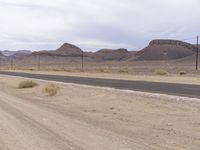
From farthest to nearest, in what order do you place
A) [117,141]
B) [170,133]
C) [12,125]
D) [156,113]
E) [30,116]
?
[30,116] < [156,113] < [12,125] < [170,133] < [117,141]

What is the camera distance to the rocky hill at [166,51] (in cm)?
17575

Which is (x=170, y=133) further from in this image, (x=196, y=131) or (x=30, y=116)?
Result: (x=30, y=116)

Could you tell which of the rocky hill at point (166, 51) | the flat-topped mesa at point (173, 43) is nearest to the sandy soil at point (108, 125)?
the rocky hill at point (166, 51)

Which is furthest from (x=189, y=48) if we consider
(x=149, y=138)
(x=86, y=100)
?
(x=149, y=138)

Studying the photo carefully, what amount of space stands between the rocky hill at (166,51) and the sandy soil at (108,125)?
155166 millimetres

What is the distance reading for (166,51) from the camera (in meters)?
180

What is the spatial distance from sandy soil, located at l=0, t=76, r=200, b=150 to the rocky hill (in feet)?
509

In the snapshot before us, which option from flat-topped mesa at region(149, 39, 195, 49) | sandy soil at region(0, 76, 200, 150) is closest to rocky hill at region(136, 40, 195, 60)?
flat-topped mesa at region(149, 39, 195, 49)

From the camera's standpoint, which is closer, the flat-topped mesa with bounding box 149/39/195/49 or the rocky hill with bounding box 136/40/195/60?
the rocky hill with bounding box 136/40/195/60

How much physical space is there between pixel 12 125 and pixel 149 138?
5280mm

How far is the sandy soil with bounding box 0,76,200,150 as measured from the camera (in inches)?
422

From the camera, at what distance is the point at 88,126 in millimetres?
13766

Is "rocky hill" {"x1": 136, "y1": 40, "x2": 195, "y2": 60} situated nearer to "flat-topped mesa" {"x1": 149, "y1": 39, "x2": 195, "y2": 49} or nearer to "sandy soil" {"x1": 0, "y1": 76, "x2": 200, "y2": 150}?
"flat-topped mesa" {"x1": 149, "y1": 39, "x2": 195, "y2": 49}

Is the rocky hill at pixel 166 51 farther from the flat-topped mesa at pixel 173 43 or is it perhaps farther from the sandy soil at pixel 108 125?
the sandy soil at pixel 108 125
